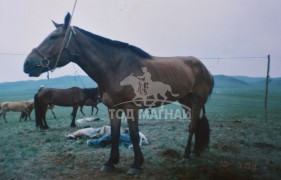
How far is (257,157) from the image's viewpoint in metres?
4.84

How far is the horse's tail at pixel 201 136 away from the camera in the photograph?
5.24 metres

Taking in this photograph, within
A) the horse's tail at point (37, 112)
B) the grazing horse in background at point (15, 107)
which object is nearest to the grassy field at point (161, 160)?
the horse's tail at point (37, 112)

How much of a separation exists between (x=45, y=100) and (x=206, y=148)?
294 inches

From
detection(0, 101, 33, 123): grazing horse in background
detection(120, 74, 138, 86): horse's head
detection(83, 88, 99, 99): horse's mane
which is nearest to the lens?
detection(120, 74, 138, 86): horse's head

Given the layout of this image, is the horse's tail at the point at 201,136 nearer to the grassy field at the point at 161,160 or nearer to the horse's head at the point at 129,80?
the grassy field at the point at 161,160

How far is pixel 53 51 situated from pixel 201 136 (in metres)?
3.49

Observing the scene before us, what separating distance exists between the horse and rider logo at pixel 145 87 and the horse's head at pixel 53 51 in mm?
1041

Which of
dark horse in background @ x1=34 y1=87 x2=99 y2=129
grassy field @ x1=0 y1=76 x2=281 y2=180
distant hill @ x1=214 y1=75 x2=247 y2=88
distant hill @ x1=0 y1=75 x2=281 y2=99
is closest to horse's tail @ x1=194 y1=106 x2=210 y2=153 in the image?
grassy field @ x1=0 y1=76 x2=281 y2=180

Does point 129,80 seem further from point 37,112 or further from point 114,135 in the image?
point 37,112

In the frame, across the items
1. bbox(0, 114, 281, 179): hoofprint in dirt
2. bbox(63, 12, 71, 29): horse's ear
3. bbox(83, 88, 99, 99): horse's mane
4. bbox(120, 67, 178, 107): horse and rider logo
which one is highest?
bbox(63, 12, 71, 29): horse's ear

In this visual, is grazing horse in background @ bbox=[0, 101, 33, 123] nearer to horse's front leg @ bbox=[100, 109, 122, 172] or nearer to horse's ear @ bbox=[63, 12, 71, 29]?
horse's front leg @ bbox=[100, 109, 122, 172]

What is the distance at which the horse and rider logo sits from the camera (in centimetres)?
402

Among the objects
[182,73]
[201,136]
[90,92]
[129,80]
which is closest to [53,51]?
[129,80]

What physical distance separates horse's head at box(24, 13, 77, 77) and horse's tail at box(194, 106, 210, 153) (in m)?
3.15
